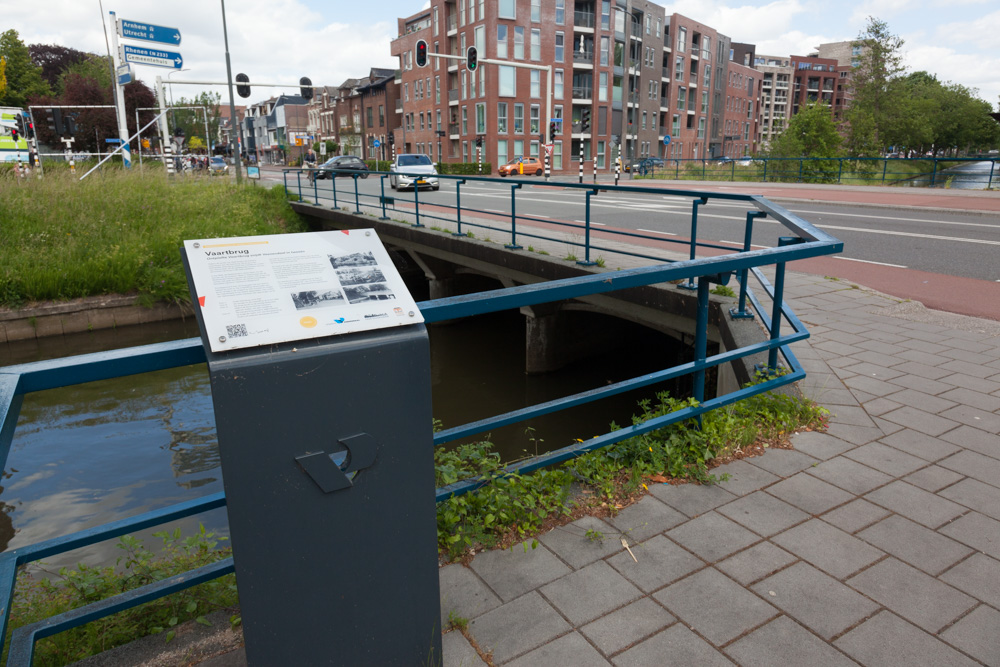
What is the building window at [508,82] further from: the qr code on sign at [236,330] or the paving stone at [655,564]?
the qr code on sign at [236,330]

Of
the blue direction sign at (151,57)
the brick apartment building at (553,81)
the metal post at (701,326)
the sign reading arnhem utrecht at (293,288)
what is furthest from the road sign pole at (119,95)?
the brick apartment building at (553,81)

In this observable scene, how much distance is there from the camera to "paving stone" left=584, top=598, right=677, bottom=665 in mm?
Result: 2166

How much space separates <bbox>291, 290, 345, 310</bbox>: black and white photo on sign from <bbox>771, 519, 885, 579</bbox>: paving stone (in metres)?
2.04

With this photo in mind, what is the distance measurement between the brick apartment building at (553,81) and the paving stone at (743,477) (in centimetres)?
4603

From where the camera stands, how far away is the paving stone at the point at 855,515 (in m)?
2.84

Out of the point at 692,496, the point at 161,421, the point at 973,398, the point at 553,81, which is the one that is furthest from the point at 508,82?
the point at 692,496

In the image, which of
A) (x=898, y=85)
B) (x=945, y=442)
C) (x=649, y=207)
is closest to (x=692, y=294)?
(x=945, y=442)

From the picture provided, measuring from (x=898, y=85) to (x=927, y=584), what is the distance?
47.0m

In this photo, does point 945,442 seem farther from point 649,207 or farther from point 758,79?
point 758,79

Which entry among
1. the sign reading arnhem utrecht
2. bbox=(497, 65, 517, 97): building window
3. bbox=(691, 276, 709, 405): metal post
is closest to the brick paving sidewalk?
bbox=(691, 276, 709, 405): metal post

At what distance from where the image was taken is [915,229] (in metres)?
13.0

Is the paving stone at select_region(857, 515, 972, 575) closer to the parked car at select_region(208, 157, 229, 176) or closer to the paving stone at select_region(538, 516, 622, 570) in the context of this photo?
the paving stone at select_region(538, 516, 622, 570)

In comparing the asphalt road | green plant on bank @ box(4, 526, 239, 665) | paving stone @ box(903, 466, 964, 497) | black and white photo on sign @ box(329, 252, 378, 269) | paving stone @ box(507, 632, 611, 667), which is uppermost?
black and white photo on sign @ box(329, 252, 378, 269)

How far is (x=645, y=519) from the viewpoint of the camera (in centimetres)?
290
